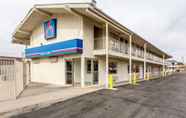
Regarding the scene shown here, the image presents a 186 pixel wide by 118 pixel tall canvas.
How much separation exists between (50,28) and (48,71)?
4.53 metres

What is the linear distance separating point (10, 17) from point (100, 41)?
1436 cm

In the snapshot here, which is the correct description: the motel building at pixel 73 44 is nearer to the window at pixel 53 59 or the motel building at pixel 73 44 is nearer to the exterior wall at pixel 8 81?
the window at pixel 53 59

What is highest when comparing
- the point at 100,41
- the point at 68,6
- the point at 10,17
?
the point at 10,17

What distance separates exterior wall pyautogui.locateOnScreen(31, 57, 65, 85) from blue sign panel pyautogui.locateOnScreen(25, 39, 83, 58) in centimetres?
81

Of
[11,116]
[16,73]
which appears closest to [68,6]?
[16,73]

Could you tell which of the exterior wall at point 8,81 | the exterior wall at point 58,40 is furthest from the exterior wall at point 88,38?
the exterior wall at point 8,81

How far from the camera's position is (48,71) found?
13547mm

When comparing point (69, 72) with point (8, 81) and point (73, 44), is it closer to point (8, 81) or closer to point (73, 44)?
point (73, 44)

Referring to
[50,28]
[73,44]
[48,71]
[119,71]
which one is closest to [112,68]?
[119,71]

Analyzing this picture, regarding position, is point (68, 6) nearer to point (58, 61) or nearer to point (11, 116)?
point (58, 61)

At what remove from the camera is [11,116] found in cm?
461

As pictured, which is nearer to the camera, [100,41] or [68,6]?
[68,6]

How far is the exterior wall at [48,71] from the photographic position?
12.3m

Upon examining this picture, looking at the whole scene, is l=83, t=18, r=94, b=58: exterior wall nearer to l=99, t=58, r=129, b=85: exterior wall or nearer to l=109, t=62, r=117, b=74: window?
l=99, t=58, r=129, b=85: exterior wall
